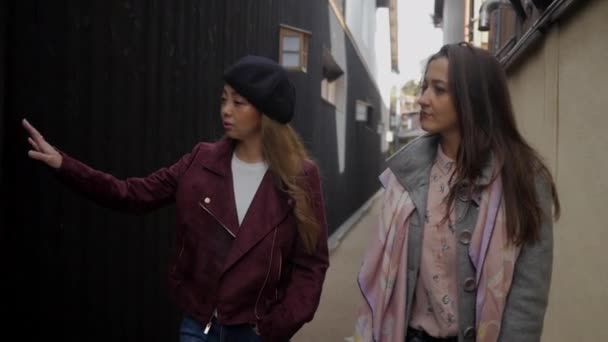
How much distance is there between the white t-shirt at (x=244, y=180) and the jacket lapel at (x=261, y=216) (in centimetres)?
3

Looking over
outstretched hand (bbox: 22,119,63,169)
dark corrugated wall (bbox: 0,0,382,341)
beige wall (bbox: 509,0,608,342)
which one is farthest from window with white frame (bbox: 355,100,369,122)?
Answer: outstretched hand (bbox: 22,119,63,169)

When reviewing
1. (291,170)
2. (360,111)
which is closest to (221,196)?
(291,170)

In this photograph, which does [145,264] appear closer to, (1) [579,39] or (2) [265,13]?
(1) [579,39]

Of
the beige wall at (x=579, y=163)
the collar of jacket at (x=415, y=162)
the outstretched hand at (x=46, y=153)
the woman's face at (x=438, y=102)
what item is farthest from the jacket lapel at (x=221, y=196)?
the beige wall at (x=579, y=163)

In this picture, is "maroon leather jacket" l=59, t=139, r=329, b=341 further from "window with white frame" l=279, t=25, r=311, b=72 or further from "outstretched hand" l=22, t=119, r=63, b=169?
"window with white frame" l=279, t=25, r=311, b=72

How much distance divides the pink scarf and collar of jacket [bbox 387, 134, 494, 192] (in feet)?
0.11

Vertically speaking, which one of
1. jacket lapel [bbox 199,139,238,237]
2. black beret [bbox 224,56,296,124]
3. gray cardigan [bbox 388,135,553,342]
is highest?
black beret [bbox 224,56,296,124]

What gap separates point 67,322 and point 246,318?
3.32ft

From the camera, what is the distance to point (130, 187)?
7.57ft

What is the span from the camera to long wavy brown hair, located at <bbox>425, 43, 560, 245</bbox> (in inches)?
85.0

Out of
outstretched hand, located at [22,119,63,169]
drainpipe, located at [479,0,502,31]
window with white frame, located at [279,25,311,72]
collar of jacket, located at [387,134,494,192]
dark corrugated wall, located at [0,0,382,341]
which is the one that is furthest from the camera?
drainpipe, located at [479,0,502,31]

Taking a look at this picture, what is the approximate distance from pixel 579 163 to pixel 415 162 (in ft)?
7.16

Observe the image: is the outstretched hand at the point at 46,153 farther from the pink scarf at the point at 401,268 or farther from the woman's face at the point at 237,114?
the pink scarf at the point at 401,268

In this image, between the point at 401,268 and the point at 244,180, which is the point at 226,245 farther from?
the point at 401,268
